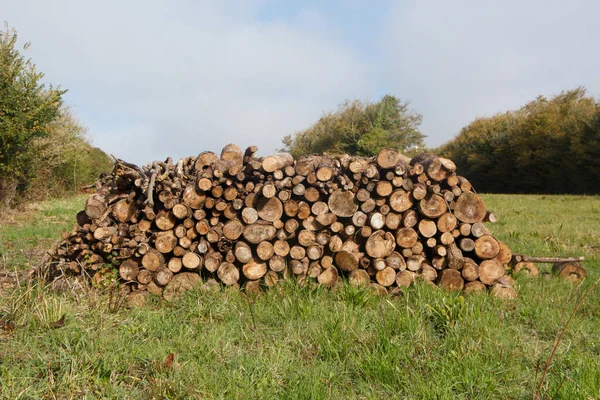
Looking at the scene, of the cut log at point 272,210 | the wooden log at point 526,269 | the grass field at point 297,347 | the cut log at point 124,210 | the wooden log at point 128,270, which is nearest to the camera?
the grass field at point 297,347

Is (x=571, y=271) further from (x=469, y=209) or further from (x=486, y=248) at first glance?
(x=469, y=209)

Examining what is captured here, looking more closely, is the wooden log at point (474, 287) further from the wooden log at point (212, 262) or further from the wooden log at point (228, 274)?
the wooden log at point (212, 262)

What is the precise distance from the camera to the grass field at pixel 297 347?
3.00 m

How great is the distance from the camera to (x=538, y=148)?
32.0 m

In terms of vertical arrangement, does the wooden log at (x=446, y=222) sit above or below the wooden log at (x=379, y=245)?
above

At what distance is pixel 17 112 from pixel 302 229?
11743mm

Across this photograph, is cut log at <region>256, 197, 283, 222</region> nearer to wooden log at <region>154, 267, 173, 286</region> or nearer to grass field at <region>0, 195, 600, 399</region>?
grass field at <region>0, 195, 600, 399</region>

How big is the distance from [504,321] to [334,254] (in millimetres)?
1766

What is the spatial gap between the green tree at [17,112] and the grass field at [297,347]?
35.4ft

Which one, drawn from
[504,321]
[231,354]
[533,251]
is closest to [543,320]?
[504,321]

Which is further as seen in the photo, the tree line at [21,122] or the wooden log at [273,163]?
the tree line at [21,122]

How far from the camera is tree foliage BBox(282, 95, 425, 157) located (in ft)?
132

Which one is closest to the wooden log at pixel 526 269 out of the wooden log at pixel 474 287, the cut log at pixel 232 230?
the wooden log at pixel 474 287

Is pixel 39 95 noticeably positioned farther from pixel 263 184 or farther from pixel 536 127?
pixel 536 127
